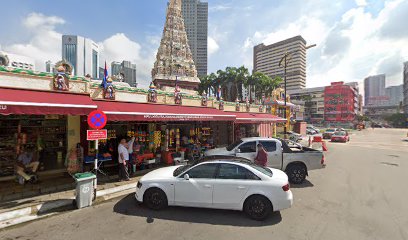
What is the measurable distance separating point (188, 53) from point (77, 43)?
82.5 m

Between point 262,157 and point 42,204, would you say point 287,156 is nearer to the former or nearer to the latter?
point 262,157

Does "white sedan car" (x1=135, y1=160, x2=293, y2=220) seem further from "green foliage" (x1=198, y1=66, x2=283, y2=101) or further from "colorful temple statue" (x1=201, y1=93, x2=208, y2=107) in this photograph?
"green foliage" (x1=198, y1=66, x2=283, y2=101)

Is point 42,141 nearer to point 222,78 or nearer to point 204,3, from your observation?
point 222,78

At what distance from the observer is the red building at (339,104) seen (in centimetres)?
8700

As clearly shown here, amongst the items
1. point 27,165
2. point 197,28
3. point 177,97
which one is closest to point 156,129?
point 177,97

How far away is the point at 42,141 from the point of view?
9.11 metres

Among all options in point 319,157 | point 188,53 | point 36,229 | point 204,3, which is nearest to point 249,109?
point 319,157

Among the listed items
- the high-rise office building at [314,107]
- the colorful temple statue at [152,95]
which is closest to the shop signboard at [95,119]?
the colorful temple statue at [152,95]

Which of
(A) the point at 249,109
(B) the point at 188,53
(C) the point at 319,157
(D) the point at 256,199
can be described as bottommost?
(D) the point at 256,199

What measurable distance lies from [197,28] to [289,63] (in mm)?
65890

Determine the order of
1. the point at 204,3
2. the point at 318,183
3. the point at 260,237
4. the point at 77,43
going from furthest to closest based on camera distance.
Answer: the point at 204,3, the point at 77,43, the point at 318,183, the point at 260,237

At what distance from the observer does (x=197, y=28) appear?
130 meters

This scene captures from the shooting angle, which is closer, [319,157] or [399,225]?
[399,225]

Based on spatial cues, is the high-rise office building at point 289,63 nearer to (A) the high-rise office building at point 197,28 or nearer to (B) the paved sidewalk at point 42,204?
(A) the high-rise office building at point 197,28
